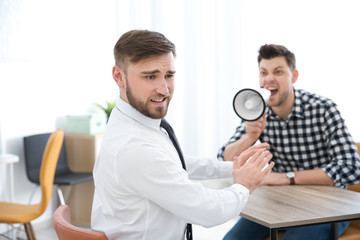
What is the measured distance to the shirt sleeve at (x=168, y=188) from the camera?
162 centimetres

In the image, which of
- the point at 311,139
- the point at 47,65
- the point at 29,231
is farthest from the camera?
the point at 47,65

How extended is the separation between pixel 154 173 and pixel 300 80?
2576mm

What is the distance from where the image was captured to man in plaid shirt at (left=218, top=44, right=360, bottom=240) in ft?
8.03

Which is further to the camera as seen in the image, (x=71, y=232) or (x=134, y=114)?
(x=134, y=114)

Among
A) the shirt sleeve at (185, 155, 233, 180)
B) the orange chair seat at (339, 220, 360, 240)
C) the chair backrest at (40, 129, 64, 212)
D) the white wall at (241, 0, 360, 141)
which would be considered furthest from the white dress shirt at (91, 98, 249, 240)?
the white wall at (241, 0, 360, 141)

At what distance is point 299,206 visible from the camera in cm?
203

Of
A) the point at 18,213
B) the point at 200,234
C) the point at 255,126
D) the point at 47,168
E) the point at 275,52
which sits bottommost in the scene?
the point at 200,234

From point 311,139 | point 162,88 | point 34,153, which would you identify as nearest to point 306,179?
point 311,139

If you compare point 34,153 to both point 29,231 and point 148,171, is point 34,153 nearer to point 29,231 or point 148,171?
point 29,231

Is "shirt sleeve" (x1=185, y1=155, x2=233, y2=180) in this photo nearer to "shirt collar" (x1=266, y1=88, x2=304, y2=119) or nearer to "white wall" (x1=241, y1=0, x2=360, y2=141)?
"shirt collar" (x1=266, y1=88, x2=304, y2=119)

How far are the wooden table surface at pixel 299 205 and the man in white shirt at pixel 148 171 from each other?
192 millimetres

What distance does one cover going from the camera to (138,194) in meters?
1.67

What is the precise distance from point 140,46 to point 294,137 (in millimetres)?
1348

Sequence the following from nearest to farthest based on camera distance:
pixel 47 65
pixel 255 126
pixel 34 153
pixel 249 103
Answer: pixel 249 103 < pixel 255 126 < pixel 34 153 < pixel 47 65
